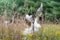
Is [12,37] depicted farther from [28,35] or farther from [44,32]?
[44,32]


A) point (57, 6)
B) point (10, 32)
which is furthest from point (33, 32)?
point (57, 6)

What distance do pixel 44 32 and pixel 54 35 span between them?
25cm

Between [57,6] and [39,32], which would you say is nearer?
[39,32]

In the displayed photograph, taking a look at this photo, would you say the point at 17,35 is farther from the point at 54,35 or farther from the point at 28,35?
the point at 54,35

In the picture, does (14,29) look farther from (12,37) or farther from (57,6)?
(57,6)

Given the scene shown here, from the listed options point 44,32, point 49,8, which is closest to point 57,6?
point 49,8

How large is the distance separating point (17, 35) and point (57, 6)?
11.0 m

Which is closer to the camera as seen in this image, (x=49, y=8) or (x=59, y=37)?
(x=59, y=37)

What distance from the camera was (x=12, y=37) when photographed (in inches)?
220

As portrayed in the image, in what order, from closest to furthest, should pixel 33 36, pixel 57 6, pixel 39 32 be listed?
pixel 33 36, pixel 39 32, pixel 57 6

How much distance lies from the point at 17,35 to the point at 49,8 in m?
11.4

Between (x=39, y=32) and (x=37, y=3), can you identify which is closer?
(x=39, y=32)

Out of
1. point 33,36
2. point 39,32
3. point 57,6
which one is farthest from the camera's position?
point 57,6

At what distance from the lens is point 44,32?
6.02 metres
